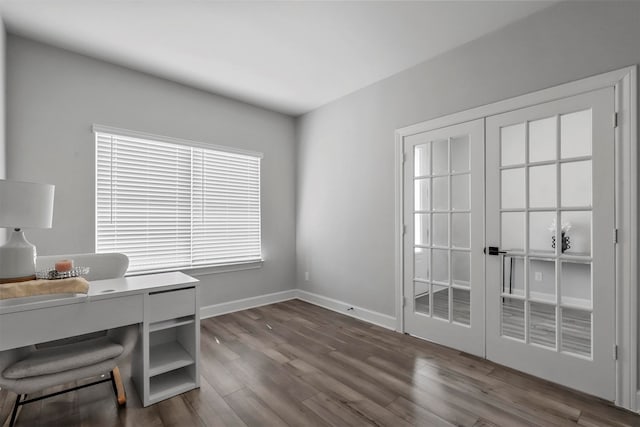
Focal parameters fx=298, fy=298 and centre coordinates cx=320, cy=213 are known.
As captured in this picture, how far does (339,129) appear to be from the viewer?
155 inches

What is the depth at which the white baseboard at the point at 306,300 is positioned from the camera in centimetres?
342

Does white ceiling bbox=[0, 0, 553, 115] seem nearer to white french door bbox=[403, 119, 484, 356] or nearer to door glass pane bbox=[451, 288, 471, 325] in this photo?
white french door bbox=[403, 119, 484, 356]

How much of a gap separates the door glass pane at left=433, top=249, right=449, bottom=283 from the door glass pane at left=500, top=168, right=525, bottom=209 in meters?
0.70

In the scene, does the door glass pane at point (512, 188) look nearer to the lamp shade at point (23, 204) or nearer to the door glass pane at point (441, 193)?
the door glass pane at point (441, 193)

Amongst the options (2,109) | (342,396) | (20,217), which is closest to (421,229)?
(342,396)

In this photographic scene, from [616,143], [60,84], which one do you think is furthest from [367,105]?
[60,84]

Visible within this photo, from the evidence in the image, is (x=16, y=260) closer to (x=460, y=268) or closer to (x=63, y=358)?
(x=63, y=358)

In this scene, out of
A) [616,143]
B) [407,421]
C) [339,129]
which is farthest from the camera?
[339,129]

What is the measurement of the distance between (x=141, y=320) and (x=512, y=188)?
2.94m

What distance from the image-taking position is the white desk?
1.56 meters

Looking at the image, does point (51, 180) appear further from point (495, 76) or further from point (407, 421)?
point (495, 76)

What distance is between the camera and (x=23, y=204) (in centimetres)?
161

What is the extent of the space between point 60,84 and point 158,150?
3.18 ft

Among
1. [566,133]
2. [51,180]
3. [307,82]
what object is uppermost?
[307,82]
